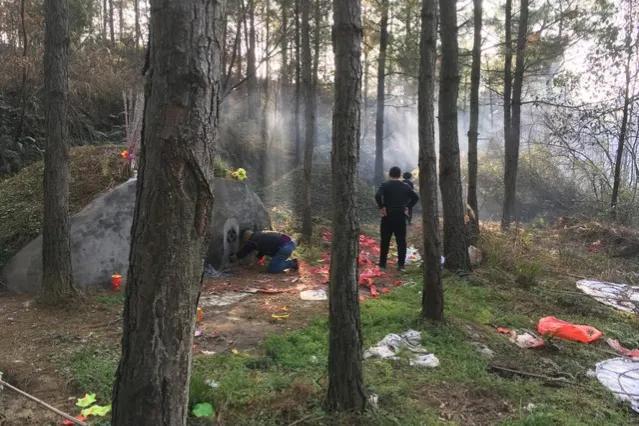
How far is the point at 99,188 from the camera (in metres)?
8.80

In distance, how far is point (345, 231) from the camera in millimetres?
3566

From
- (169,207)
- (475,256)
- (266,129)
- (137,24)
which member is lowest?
(475,256)

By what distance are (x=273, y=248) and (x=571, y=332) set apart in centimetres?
497

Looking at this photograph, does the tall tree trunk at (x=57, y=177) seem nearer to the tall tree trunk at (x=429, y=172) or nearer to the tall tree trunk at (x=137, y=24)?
the tall tree trunk at (x=429, y=172)

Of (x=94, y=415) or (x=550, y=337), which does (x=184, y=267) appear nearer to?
(x=94, y=415)

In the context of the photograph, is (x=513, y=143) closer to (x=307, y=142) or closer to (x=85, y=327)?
(x=307, y=142)

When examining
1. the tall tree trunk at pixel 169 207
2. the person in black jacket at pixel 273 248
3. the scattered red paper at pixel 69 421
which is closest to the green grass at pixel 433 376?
the scattered red paper at pixel 69 421

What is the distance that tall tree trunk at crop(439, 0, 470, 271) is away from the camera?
26.6 feet

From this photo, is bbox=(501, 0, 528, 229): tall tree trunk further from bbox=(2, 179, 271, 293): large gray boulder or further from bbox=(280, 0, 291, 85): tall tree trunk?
bbox=(2, 179, 271, 293): large gray boulder

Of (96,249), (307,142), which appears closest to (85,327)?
(96,249)

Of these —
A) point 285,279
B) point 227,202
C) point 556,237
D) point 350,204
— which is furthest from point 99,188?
point 556,237

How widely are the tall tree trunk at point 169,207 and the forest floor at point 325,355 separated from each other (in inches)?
64.4

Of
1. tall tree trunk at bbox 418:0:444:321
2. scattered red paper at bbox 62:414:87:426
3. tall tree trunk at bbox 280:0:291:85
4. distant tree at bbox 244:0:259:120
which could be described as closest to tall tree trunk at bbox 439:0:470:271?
tall tree trunk at bbox 418:0:444:321

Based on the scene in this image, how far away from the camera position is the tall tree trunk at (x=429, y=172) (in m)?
5.84
